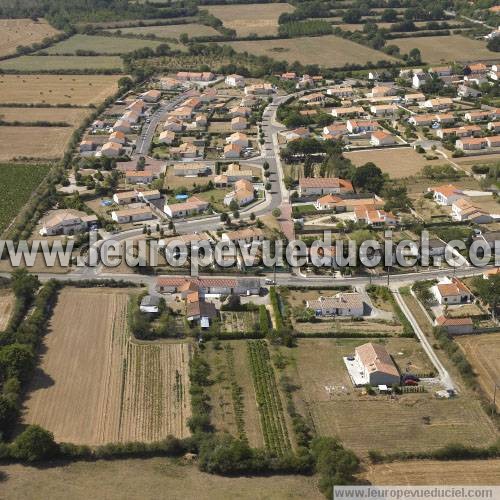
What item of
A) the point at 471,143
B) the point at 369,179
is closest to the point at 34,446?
the point at 369,179

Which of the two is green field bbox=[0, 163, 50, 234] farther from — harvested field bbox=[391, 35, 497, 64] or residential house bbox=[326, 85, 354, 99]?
harvested field bbox=[391, 35, 497, 64]

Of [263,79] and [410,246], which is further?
[263,79]

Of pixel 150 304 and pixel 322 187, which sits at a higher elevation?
pixel 150 304

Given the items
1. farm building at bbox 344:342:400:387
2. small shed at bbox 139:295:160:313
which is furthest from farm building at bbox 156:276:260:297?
farm building at bbox 344:342:400:387

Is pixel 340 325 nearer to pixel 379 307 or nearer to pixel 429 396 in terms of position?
pixel 379 307

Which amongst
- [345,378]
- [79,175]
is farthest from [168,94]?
[345,378]

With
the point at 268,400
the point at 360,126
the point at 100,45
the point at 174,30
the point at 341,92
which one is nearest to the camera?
the point at 268,400

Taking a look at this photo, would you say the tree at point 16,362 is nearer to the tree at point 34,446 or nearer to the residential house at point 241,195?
the tree at point 34,446

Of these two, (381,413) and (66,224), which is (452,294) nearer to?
(381,413)
